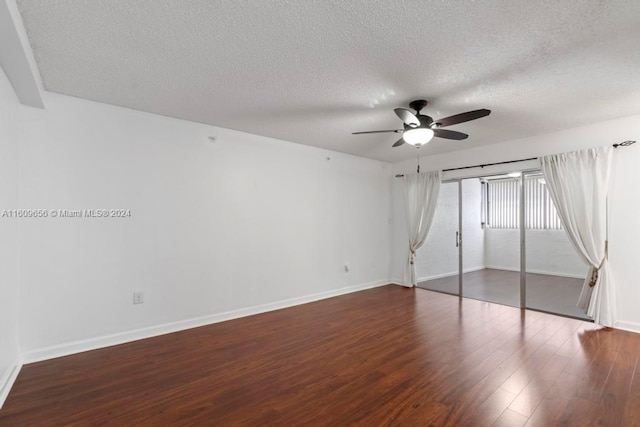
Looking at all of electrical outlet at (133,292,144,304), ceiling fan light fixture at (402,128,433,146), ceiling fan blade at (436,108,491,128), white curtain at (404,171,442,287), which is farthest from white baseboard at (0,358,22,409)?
white curtain at (404,171,442,287)

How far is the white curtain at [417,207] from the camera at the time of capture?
5.36 meters

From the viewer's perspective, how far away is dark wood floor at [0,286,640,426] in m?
1.93

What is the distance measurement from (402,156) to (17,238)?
215 inches

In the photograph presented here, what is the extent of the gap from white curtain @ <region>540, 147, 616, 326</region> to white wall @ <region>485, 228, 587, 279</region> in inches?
35.1

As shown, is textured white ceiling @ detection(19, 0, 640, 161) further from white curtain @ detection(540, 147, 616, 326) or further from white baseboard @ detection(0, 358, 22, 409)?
white baseboard @ detection(0, 358, 22, 409)

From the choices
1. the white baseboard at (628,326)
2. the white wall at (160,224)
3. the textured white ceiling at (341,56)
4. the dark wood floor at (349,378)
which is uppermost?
the textured white ceiling at (341,56)

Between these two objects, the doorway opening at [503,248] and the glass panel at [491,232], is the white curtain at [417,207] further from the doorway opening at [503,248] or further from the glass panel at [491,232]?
the glass panel at [491,232]

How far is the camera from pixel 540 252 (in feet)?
17.9

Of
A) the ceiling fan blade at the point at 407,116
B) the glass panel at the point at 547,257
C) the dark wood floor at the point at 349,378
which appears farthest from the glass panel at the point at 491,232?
the ceiling fan blade at the point at 407,116

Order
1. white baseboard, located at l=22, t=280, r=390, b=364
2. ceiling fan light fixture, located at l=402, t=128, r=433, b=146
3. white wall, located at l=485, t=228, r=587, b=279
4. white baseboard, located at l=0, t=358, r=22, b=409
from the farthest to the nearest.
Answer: white wall, located at l=485, t=228, r=587, b=279 → ceiling fan light fixture, located at l=402, t=128, r=433, b=146 → white baseboard, located at l=22, t=280, r=390, b=364 → white baseboard, located at l=0, t=358, r=22, b=409

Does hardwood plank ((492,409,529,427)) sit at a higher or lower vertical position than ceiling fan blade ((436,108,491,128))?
lower

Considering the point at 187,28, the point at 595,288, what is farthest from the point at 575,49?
the point at 595,288

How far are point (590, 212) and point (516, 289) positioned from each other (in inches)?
77.4

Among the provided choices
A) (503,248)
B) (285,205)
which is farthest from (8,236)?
(503,248)
